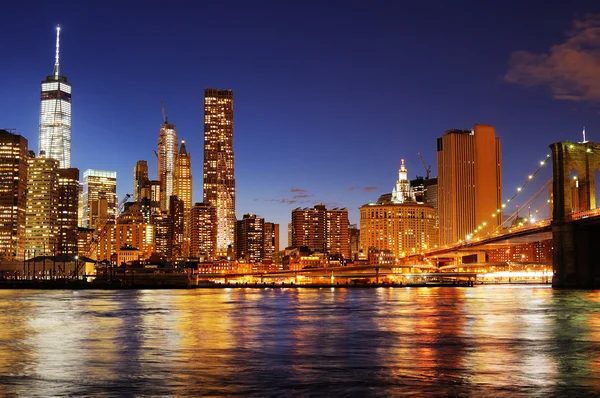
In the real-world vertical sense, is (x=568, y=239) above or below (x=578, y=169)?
below

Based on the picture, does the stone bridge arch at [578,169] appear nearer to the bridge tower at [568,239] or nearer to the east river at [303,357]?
the bridge tower at [568,239]

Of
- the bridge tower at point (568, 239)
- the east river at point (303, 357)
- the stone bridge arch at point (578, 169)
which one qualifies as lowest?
the east river at point (303, 357)

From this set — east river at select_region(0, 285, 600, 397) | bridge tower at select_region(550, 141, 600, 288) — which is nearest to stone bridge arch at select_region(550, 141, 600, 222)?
bridge tower at select_region(550, 141, 600, 288)

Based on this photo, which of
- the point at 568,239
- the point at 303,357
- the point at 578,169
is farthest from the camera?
the point at 578,169

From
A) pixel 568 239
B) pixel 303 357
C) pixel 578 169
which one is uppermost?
pixel 578 169

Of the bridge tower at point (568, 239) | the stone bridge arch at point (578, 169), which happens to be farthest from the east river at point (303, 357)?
the stone bridge arch at point (578, 169)

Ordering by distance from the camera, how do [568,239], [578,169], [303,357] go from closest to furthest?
[303,357] < [568,239] < [578,169]

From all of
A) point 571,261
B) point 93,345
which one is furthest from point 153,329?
point 571,261

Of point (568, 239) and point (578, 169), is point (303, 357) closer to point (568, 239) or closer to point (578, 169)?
point (568, 239)

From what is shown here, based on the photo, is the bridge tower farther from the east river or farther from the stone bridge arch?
the east river

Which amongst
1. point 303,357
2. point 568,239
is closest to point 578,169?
point 568,239

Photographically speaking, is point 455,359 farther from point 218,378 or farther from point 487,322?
point 487,322

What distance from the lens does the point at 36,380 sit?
2478cm

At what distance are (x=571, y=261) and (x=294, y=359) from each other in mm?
79144
